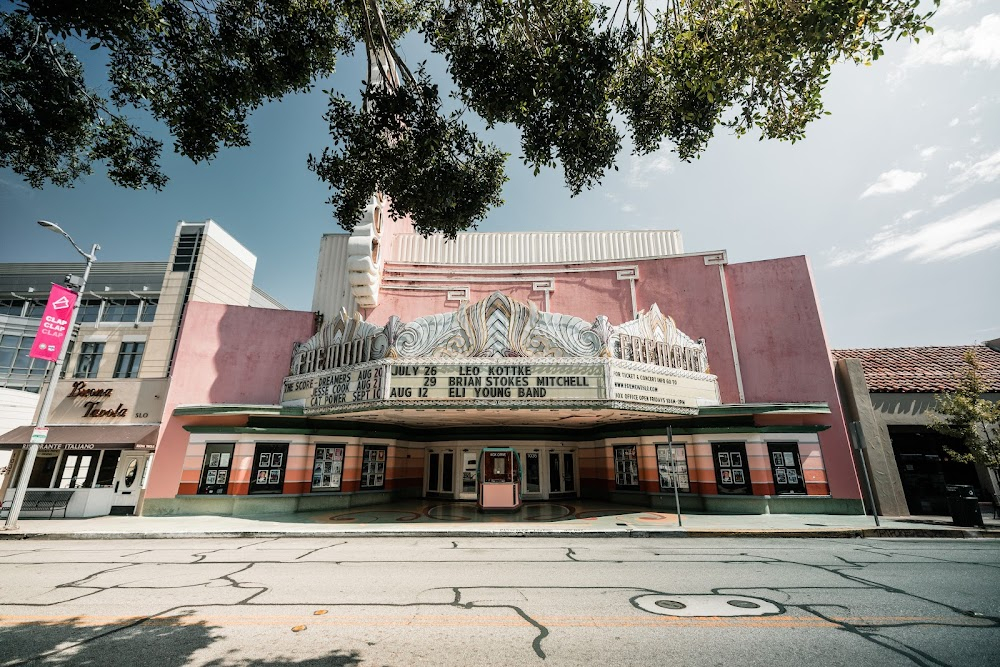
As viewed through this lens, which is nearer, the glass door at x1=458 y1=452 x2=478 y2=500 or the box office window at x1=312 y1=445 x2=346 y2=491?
the box office window at x1=312 y1=445 x2=346 y2=491

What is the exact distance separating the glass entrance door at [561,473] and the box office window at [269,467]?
11.0 meters

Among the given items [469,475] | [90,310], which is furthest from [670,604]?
[90,310]

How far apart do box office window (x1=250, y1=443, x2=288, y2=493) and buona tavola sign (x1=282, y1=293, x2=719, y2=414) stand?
3.06 meters

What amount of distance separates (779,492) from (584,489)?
7.98 m

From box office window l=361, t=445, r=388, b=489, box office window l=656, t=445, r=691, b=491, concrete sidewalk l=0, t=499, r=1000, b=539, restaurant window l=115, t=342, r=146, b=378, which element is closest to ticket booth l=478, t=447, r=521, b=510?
concrete sidewalk l=0, t=499, r=1000, b=539

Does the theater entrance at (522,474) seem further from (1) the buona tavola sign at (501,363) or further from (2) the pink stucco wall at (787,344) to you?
A: (2) the pink stucco wall at (787,344)

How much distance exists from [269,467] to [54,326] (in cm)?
819

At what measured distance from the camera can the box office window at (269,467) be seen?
51.2ft

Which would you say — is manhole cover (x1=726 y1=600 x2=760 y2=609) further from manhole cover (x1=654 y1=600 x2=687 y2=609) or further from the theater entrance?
the theater entrance

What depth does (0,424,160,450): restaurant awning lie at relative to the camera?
50.7 feet

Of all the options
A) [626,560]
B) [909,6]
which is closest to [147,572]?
[626,560]

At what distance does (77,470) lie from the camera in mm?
17750

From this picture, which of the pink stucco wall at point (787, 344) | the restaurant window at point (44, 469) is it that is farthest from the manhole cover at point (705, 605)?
the restaurant window at point (44, 469)

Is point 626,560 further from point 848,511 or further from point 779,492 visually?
point 848,511
